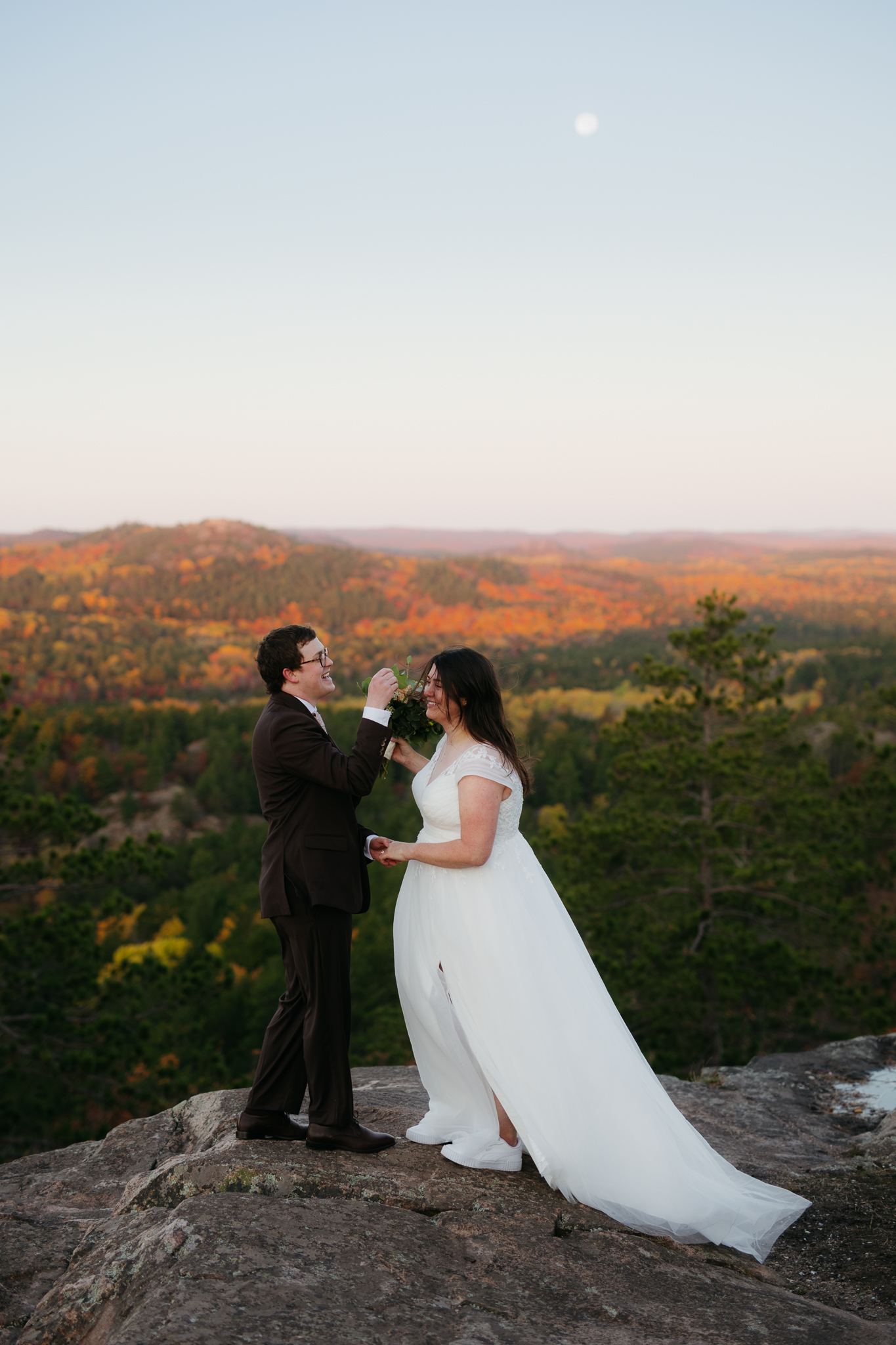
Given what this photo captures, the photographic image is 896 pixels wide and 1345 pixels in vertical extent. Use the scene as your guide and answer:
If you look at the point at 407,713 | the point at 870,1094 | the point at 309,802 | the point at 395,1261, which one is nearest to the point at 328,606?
the point at 870,1094

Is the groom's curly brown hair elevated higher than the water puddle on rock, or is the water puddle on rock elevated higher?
the groom's curly brown hair

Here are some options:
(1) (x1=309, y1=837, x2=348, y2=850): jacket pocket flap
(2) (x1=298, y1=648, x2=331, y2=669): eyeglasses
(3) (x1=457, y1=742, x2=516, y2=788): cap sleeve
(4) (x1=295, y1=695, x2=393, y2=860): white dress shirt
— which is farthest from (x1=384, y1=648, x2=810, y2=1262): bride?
(2) (x1=298, y1=648, x2=331, y2=669): eyeglasses

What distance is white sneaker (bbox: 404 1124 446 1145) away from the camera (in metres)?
3.80

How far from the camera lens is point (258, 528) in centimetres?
17475

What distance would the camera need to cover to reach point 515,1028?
3605mm

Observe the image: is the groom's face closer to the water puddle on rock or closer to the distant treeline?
the water puddle on rock

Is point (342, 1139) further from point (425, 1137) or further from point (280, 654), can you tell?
point (280, 654)

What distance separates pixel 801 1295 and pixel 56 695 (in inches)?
4138

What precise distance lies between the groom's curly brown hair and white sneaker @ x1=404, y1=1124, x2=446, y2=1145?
2009 mm

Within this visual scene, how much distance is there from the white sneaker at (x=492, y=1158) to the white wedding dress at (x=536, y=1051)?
0.08 feet

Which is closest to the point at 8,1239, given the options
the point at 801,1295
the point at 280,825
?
the point at 280,825

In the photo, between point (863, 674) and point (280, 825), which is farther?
point (863, 674)

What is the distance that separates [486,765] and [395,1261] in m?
1.71

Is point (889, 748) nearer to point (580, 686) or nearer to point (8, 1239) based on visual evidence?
point (8, 1239)
